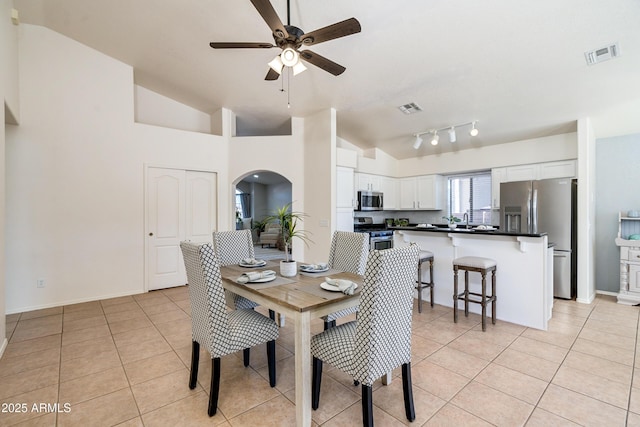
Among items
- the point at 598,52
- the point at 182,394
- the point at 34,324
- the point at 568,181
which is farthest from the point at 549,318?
the point at 34,324

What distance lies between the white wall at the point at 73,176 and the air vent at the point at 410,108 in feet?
12.7

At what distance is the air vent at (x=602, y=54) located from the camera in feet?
9.31

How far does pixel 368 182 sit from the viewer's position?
19.4 feet

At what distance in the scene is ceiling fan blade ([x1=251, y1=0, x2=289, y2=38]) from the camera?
6.41ft

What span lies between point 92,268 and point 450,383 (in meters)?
4.75

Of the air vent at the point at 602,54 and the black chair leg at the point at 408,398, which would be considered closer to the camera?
the black chair leg at the point at 408,398

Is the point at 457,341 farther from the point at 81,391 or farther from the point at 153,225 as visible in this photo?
the point at 153,225

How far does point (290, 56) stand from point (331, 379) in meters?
2.57

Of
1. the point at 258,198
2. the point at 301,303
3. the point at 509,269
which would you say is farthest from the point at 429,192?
the point at 258,198

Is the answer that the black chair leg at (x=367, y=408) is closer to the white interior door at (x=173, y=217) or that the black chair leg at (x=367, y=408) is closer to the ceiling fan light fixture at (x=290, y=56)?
the ceiling fan light fixture at (x=290, y=56)

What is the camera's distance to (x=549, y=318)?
336cm

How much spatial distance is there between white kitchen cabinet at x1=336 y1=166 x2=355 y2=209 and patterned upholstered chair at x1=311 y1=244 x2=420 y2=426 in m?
3.36

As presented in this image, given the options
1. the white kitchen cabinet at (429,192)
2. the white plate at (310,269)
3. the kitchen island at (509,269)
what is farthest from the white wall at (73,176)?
the white kitchen cabinet at (429,192)

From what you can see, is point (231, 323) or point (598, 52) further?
point (598, 52)
